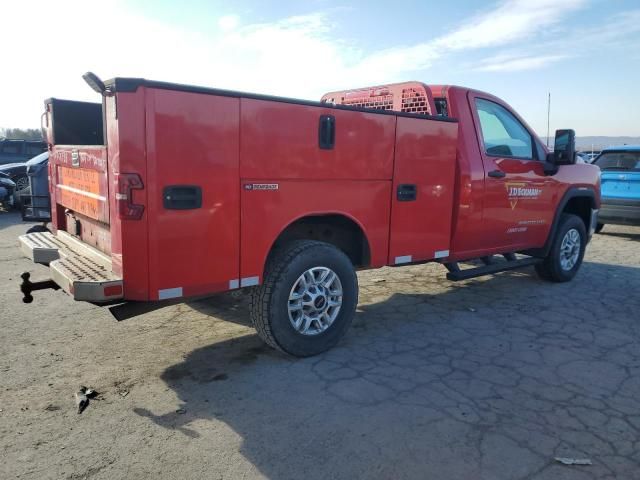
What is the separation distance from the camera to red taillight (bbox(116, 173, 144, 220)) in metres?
3.19

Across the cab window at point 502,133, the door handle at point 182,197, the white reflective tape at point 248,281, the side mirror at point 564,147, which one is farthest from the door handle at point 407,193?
the side mirror at point 564,147

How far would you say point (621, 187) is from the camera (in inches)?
407

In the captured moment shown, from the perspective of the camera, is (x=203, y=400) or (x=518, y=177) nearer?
(x=203, y=400)

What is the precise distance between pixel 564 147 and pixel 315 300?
3.81 metres

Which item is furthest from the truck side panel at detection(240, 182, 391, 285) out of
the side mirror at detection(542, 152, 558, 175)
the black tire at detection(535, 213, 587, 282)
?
the black tire at detection(535, 213, 587, 282)

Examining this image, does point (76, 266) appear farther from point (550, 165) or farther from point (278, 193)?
point (550, 165)

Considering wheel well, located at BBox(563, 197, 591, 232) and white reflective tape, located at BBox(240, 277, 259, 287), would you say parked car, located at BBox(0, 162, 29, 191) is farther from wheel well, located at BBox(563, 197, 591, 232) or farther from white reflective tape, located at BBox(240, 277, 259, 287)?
wheel well, located at BBox(563, 197, 591, 232)

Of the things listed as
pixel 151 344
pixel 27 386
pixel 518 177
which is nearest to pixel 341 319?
pixel 151 344

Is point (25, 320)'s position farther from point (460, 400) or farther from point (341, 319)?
point (460, 400)

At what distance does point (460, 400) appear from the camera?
354 centimetres

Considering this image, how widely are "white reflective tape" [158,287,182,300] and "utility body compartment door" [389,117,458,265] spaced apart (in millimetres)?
2035

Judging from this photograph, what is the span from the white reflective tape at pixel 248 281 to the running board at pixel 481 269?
245 centimetres

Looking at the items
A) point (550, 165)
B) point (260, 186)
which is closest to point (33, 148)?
point (260, 186)

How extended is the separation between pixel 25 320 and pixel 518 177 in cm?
537
